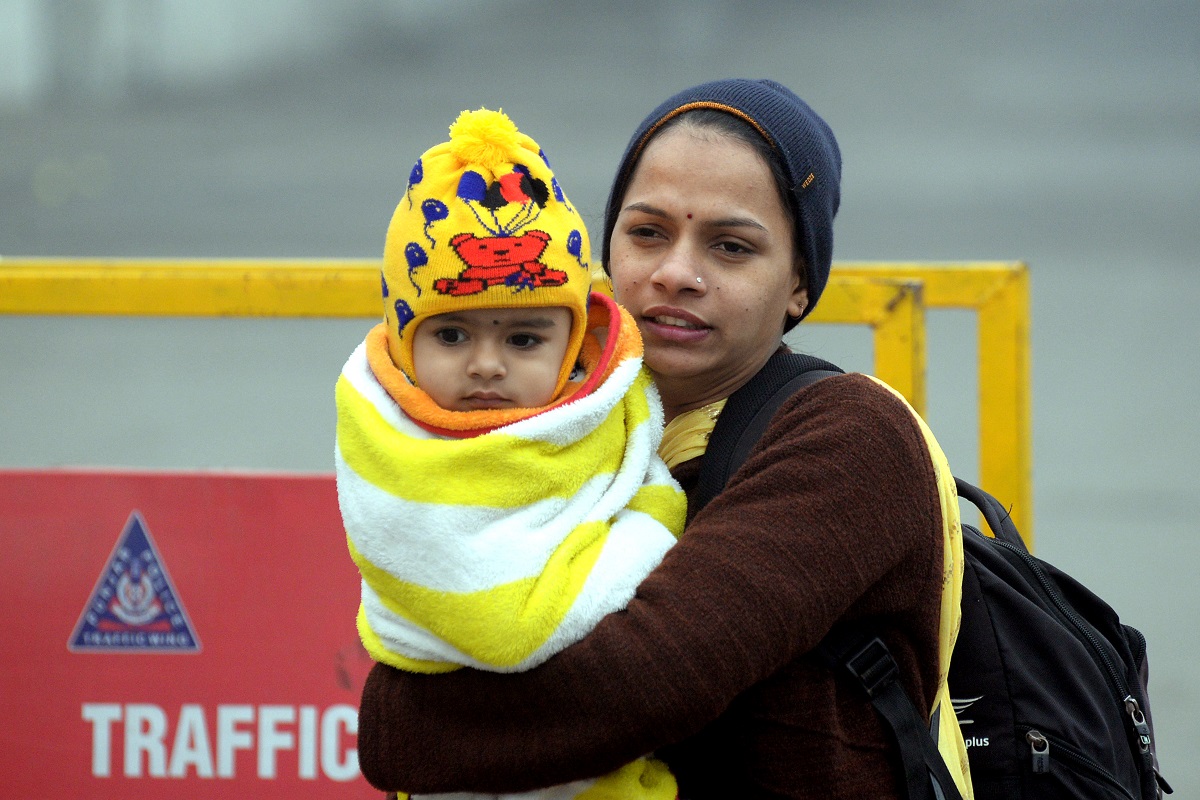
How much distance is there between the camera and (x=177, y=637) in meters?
2.68

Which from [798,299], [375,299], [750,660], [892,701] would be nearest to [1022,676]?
[892,701]

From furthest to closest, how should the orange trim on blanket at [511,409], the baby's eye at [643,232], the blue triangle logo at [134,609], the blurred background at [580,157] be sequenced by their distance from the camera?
the blurred background at [580,157]
the blue triangle logo at [134,609]
the baby's eye at [643,232]
the orange trim on blanket at [511,409]

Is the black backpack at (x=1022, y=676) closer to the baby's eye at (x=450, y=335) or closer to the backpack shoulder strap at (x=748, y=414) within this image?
the backpack shoulder strap at (x=748, y=414)

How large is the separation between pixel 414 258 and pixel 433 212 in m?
0.06

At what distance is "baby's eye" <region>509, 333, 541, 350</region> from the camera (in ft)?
5.12

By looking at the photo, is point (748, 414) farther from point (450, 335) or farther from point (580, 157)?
point (580, 157)

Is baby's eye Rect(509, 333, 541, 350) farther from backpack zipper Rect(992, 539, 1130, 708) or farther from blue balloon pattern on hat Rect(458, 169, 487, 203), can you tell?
backpack zipper Rect(992, 539, 1130, 708)

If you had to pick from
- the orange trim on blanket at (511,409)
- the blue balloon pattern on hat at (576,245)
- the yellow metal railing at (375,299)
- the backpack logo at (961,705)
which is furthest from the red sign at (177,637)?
the backpack logo at (961,705)

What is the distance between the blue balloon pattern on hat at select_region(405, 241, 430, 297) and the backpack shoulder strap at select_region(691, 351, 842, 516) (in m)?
0.40

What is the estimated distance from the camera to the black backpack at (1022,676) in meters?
1.53

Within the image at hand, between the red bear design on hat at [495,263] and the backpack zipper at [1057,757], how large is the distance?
32.5 inches

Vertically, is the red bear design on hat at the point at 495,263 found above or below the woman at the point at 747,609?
above

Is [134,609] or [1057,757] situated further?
[134,609]

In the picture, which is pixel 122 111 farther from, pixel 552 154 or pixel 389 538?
pixel 389 538
